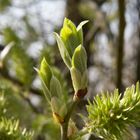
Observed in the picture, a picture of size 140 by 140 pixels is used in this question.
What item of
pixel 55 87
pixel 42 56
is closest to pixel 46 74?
pixel 55 87

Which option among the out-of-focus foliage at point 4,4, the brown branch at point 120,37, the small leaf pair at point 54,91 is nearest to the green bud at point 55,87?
the small leaf pair at point 54,91

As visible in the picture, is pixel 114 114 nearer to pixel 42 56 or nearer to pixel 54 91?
pixel 54 91

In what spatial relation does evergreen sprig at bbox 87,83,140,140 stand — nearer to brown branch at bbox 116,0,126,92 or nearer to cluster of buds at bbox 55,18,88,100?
cluster of buds at bbox 55,18,88,100

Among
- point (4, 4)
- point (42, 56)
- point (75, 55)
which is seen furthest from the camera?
point (4, 4)

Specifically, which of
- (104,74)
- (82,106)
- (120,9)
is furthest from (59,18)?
(120,9)

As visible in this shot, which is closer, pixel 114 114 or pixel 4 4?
pixel 114 114

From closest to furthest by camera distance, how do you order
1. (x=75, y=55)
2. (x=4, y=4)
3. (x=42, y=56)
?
1. (x=75, y=55)
2. (x=42, y=56)
3. (x=4, y=4)

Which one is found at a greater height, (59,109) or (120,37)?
(59,109)

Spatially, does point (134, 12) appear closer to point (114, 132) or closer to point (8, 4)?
point (8, 4)

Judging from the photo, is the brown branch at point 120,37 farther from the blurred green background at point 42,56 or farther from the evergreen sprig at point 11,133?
the evergreen sprig at point 11,133
